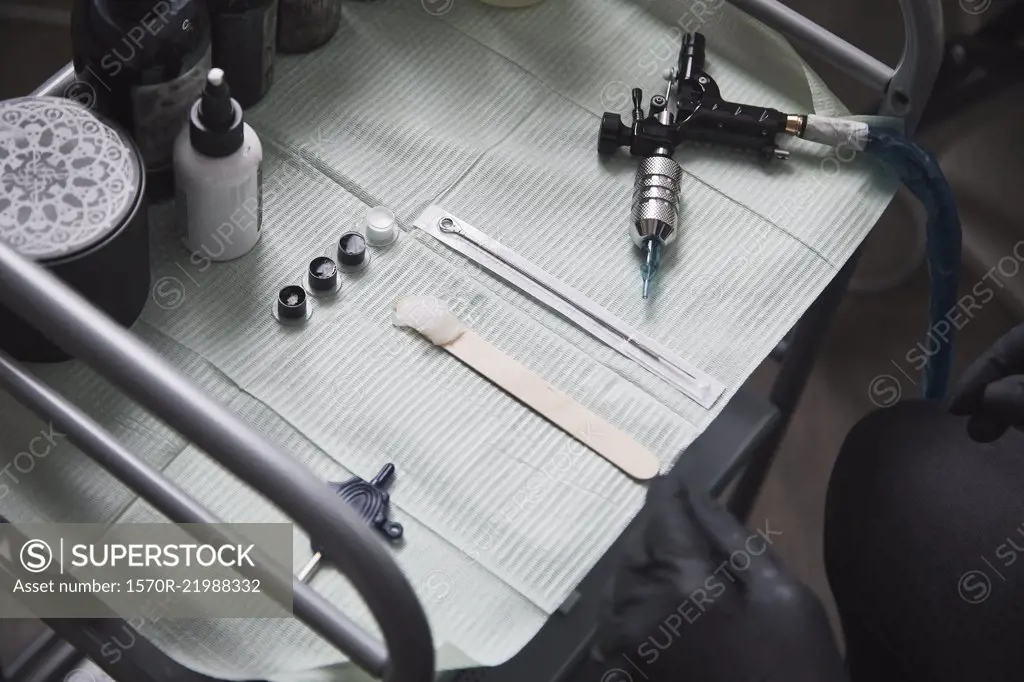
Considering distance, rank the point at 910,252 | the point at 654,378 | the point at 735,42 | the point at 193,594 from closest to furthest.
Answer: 1. the point at 193,594
2. the point at 654,378
3. the point at 735,42
4. the point at 910,252

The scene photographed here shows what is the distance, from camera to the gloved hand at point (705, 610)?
2.45ft

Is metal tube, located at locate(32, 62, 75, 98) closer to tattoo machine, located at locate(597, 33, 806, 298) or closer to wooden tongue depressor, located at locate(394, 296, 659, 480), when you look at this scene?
wooden tongue depressor, located at locate(394, 296, 659, 480)

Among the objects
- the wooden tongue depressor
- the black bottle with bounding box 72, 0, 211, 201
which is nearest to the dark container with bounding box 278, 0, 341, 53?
the black bottle with bounding box 72, 0, 211, 201

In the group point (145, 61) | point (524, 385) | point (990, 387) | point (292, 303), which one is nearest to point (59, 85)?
point (145, 61)

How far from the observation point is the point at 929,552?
0.80 meters

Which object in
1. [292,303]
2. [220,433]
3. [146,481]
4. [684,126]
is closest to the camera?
[220,433]

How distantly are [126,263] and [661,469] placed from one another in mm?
347

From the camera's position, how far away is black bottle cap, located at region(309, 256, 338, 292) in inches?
29.2

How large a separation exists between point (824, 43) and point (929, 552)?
39 centimetres

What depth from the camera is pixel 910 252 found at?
145cm

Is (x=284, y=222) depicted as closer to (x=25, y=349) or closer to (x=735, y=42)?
(x=25, y=349)

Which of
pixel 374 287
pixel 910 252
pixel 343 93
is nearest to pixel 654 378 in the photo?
pixel 374 287

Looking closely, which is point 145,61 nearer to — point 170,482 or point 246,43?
point 246,43

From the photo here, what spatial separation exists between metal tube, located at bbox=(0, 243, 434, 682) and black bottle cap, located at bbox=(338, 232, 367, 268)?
0.28 metres
